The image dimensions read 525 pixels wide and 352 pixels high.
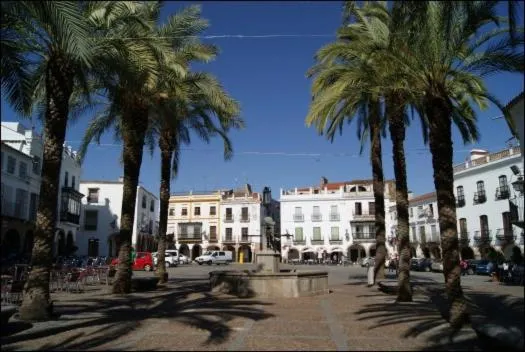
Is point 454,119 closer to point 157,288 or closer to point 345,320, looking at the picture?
point 345,320

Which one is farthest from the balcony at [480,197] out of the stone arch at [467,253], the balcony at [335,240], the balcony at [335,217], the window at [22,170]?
the window at [22,170]

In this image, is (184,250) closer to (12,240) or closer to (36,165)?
(36,165)

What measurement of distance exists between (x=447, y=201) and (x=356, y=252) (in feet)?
189

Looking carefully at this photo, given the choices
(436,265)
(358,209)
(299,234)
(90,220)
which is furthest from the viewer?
(299,234)

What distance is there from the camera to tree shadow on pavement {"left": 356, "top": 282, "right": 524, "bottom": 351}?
840 centimetres

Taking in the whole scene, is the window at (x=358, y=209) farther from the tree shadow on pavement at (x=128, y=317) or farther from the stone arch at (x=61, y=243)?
the tree shadow on pavement at (x=128, y=317)

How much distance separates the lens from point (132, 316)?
11680 millimetres

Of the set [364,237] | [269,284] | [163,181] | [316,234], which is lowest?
[269,284]

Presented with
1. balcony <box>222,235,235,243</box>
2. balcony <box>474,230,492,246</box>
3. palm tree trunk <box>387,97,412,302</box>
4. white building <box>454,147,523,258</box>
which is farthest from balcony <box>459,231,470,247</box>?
palm tree trunk <box>387,97,412,302</box>

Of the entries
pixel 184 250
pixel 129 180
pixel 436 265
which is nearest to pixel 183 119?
pixel 129 180

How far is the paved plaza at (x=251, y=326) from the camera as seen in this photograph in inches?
336

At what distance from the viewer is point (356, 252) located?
6694 cm

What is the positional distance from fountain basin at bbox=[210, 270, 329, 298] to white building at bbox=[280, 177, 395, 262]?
50098 millimetres

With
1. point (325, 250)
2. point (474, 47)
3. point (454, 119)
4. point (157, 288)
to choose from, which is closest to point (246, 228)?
point (325, 250)
